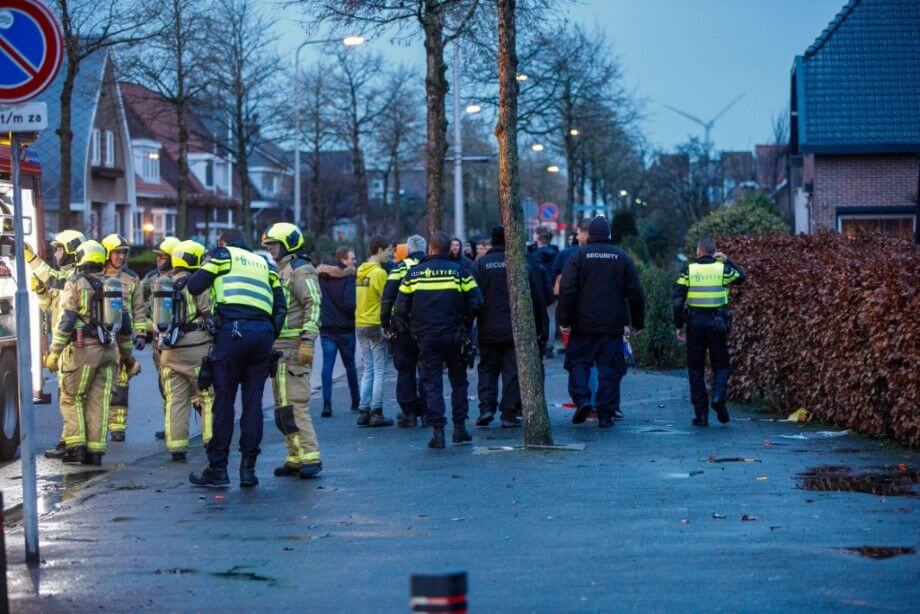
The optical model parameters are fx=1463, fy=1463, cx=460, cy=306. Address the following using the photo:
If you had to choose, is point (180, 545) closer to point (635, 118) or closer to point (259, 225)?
point (635, 118)

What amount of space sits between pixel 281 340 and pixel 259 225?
5098cm

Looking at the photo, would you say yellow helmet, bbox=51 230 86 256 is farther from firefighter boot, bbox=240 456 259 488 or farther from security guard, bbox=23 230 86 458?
firefighter boot, bbox=240 456 259 488

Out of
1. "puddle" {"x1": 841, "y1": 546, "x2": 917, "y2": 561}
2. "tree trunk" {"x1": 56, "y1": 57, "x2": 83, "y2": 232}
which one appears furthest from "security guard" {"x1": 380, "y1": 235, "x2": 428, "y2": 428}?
"tree trunk" {"x1": 56, "y1": 57, "x2": 83, "y2": 232}

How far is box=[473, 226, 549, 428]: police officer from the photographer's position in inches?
537

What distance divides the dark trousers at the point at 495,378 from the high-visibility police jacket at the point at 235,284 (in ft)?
12.6

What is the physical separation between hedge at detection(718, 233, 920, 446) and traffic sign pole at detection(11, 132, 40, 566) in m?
6.35

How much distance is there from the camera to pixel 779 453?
11352 mm

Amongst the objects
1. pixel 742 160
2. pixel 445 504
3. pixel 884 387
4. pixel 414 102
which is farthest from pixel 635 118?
pixel 445 504

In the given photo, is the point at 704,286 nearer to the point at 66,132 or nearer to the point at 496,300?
the point at 496,300

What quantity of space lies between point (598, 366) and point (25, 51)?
735 centimetres

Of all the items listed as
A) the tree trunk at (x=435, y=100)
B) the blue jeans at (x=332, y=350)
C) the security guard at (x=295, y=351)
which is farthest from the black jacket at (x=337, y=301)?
the tree trunk at (x=435, y=100)

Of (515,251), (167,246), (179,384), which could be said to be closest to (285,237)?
(179,384)

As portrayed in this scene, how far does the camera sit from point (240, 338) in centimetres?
1012

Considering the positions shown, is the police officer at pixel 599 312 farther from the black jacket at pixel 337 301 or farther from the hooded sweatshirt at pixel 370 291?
the black jacket at pixel 337 301
